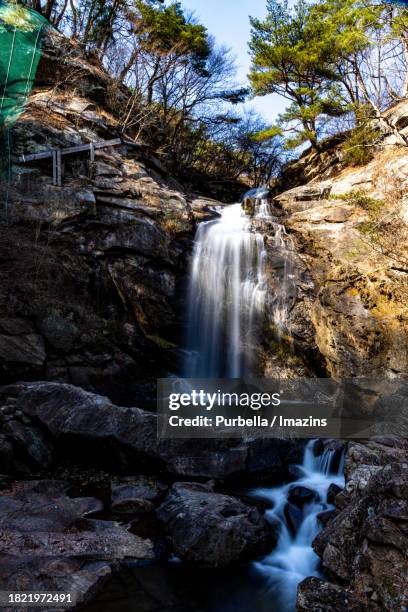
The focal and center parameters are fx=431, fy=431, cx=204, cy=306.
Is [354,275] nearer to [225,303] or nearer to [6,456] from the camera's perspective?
[225,303]

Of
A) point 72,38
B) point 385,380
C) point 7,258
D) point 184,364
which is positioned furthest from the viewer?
point 72,38

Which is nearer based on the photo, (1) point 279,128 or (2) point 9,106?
(2) point 9,106

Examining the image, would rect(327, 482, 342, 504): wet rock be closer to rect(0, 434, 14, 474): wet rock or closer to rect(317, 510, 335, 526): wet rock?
rect(317, 510, 335, 526): wet rock

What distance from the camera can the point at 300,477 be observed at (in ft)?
26.3

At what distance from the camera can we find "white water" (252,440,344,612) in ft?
17.9

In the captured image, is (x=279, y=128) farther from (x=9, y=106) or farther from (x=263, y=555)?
(x=263, y=555)

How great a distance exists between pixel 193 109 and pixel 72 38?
23.0 feet

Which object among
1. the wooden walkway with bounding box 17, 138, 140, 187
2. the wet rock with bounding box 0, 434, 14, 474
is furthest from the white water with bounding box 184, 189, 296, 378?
the wet rock with bounding box 0, 434, 14, 474

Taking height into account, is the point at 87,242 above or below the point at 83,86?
below

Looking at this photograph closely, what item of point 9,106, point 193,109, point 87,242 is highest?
point 193,109

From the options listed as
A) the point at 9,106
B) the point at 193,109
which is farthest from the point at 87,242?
the point at 193,109

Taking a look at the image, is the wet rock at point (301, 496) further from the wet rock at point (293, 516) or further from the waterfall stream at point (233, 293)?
the waterfall stream at point (233, 293)

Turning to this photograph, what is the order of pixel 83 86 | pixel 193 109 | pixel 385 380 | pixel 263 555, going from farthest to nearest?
pixel 193 109 → pixel 83 86 → pixel 385 380 → pixel 263 555

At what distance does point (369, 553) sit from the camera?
4.40m
